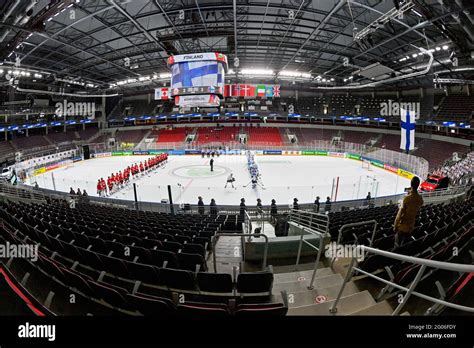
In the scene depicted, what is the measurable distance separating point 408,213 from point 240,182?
53.6 ft

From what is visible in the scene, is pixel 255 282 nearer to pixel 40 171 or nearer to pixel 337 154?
pixel 40 171

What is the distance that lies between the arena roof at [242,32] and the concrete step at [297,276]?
43.9 ft

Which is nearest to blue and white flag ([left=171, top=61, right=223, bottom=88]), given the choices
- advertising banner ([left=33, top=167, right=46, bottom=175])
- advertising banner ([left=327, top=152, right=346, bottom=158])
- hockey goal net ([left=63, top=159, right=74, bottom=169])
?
advertising banner ([left=33, top=167, right=46, bottom=175])

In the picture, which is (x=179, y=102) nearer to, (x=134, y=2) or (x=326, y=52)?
(x=134, y=2)

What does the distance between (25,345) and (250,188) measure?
16519mm

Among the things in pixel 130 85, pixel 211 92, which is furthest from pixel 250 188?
pixel 130 85

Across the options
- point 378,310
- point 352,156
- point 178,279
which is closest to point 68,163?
point 178,279

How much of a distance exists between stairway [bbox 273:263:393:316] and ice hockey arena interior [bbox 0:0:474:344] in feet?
0.09

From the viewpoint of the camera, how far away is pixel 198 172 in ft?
82.2

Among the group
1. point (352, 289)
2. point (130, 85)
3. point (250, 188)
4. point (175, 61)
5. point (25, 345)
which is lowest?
point (250, 188)

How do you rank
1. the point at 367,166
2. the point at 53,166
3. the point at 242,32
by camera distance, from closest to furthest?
the point at 242,32 → the point at 367,166 → the point at 53,166

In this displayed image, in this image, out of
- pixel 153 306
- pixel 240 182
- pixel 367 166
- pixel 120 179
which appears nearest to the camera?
pixel 153 306

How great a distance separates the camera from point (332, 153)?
3641 cm

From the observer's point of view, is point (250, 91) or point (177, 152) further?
point (177, 152)
